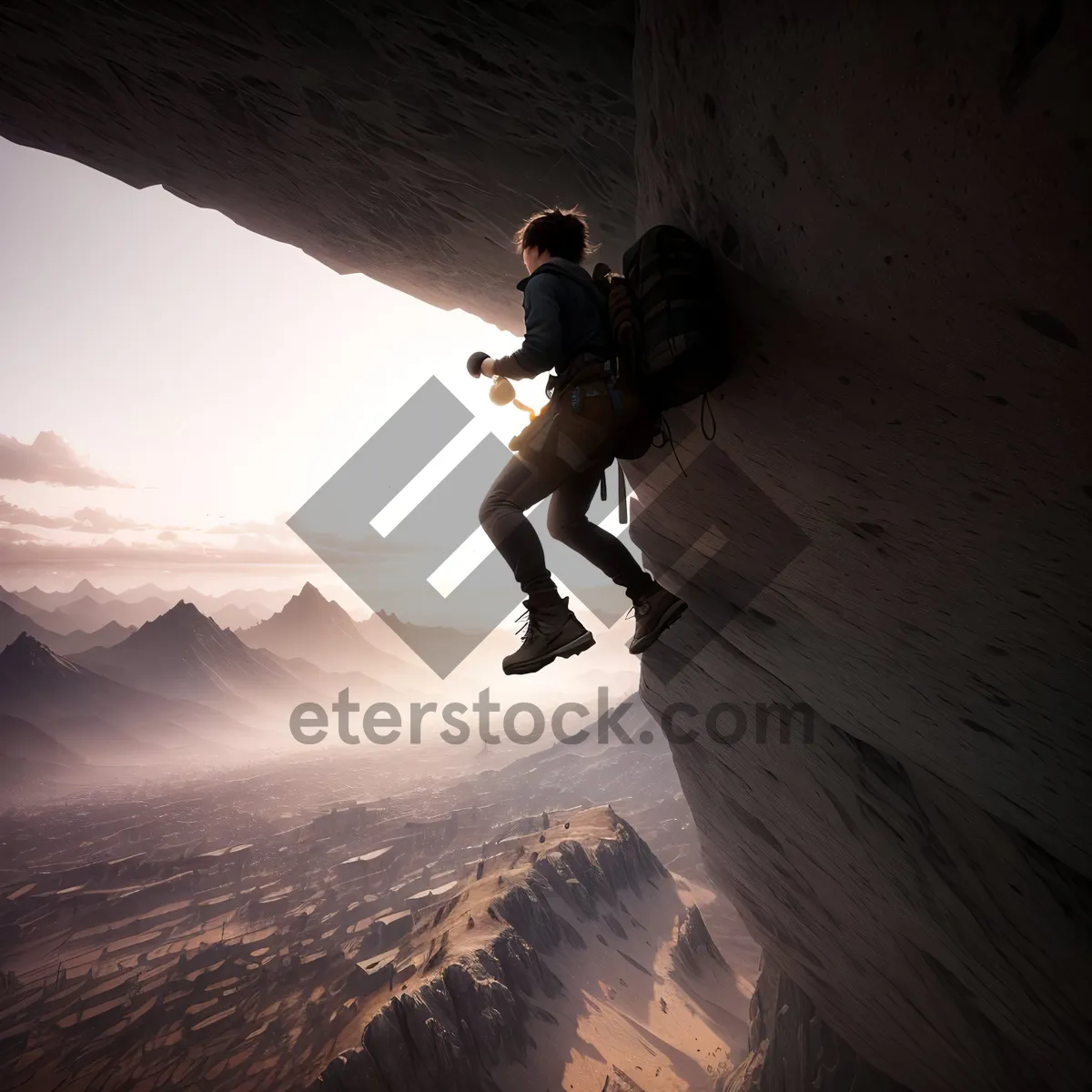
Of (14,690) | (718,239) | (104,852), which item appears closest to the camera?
(718,239)

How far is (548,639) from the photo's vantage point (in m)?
3.10

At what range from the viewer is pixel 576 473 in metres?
3.09

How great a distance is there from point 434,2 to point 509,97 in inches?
31.9

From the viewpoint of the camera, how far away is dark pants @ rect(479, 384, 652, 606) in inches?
113

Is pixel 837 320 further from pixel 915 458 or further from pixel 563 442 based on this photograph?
pixel 563 442

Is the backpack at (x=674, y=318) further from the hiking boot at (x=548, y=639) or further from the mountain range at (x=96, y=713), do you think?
the mountain range at (x=96, y=713)

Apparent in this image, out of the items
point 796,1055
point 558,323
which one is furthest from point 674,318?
point 796,1055

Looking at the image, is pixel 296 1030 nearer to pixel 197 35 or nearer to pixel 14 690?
pixel 197 35

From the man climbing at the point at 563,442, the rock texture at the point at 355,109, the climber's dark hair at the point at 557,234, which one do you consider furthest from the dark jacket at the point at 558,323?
the rock texture at the point at 355,109

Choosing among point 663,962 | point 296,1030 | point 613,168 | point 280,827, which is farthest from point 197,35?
point 280,827

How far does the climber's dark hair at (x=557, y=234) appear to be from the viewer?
9.87 ft

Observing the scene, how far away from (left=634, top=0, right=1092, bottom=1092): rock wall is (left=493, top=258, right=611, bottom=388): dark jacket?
0.65m

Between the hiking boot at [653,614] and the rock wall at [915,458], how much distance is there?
3.65ft

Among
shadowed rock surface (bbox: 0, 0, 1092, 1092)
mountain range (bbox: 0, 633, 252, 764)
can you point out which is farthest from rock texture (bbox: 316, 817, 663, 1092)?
mountain range (bbox: 0, 633, 252, 764)
